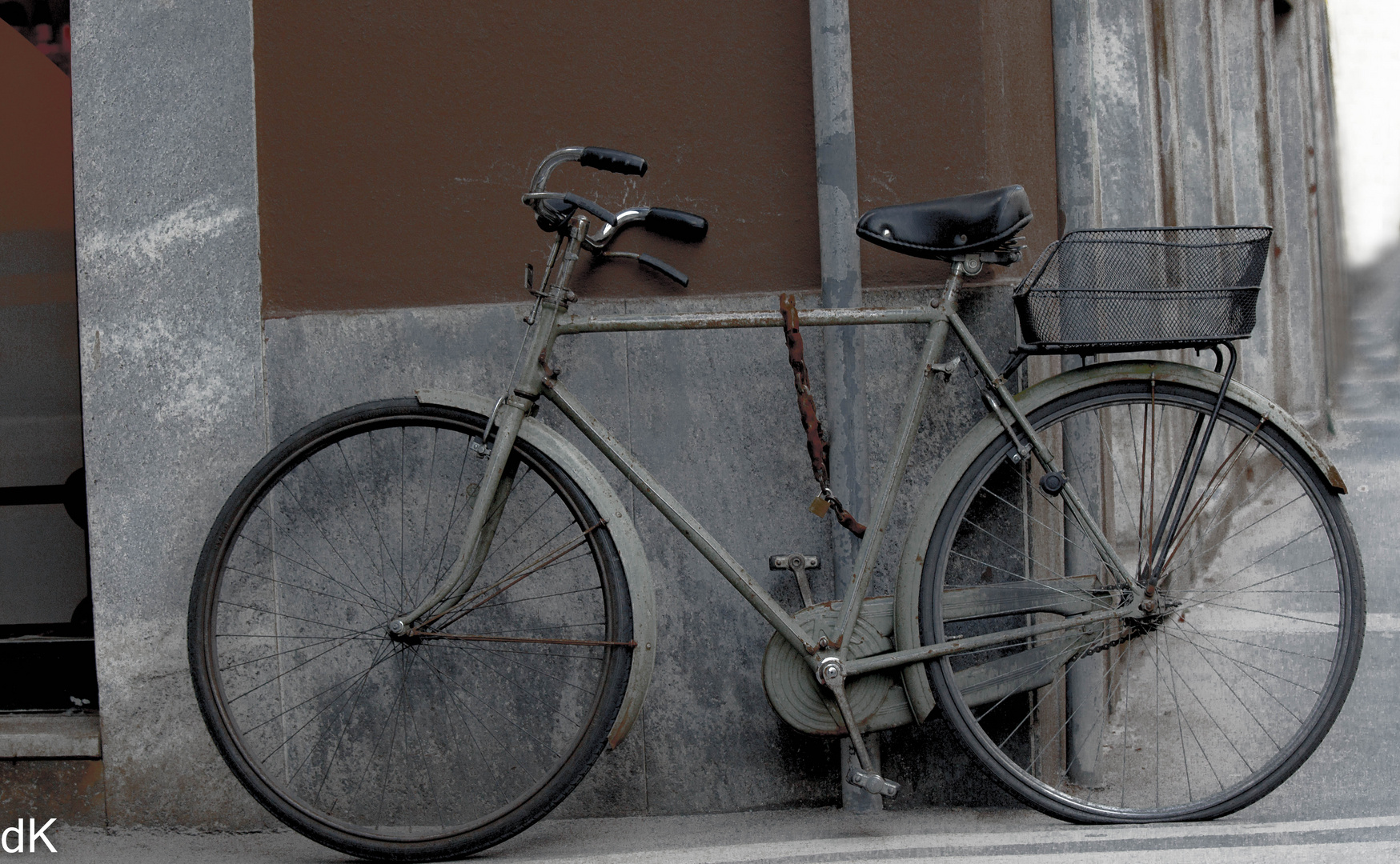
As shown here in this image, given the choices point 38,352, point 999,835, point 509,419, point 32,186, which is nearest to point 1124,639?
point 999,835

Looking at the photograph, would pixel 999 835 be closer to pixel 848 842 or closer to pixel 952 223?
pixel 848 842

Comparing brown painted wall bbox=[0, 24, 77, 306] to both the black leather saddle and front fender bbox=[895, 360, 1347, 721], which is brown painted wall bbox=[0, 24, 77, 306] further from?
front fender bbox=[895, 360, 1347, 721]

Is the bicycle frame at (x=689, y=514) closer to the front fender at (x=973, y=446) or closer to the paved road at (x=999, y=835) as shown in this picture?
the front fender at (x=973, y=446)

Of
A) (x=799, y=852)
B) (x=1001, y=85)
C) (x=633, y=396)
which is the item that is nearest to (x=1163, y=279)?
(x=1001, y=85)

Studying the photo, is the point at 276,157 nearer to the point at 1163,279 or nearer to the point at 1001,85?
the point at 1001,85

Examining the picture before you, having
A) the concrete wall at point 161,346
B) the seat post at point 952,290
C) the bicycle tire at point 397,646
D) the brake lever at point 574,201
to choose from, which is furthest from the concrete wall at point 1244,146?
the concrete wall at point 161,346

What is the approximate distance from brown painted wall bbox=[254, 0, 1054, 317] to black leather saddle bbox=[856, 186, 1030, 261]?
16.1 inches

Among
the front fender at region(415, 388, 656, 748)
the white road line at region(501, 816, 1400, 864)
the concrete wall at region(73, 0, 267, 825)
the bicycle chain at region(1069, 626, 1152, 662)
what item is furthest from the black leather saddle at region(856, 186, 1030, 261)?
the concrete wall at region(73, 0, 267, 825)

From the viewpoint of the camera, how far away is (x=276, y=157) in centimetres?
Result: 302

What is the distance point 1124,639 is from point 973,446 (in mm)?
570

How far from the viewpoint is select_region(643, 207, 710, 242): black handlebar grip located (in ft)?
8.62

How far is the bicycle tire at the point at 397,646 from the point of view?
2936 millimetres

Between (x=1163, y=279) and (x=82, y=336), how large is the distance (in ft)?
9.30

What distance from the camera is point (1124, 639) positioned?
2508 millimetres
